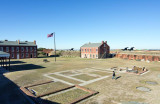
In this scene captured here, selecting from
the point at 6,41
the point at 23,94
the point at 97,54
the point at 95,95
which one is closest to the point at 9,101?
the point at 23,94

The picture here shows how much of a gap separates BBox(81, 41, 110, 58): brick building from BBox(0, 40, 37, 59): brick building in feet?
80.8

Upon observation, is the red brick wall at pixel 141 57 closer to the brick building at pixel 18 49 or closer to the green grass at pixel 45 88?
the green grass at pixel 45 88

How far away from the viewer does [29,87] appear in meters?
13.6

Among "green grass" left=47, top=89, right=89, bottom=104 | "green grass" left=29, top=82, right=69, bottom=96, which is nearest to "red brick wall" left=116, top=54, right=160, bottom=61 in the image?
"green grass" left=47, top=89, right=89, bottom=104

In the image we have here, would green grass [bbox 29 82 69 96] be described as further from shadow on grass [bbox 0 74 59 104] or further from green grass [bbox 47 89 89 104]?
green grass [bbox 47 89 89 104]

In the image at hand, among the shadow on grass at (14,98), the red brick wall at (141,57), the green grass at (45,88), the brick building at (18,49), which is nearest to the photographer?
the shadow on grass at (14,98)

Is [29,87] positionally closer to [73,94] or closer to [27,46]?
[73,94]

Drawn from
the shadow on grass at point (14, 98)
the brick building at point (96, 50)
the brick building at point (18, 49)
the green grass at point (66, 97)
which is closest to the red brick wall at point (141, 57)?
the brick building at point (96, 50)

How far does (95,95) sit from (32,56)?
4972cm

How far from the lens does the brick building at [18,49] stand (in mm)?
47719

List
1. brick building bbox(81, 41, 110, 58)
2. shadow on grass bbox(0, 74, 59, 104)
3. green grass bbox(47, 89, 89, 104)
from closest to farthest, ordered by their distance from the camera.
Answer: shadow on grass bbox(0, 74, 59, 104), green grass bbox(47, 89, 89, 104), brick building bbox(81, 41, 110, 58)

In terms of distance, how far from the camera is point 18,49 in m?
50.1

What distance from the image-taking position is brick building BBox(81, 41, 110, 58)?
5012cm

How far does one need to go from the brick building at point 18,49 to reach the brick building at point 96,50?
2463 cm
